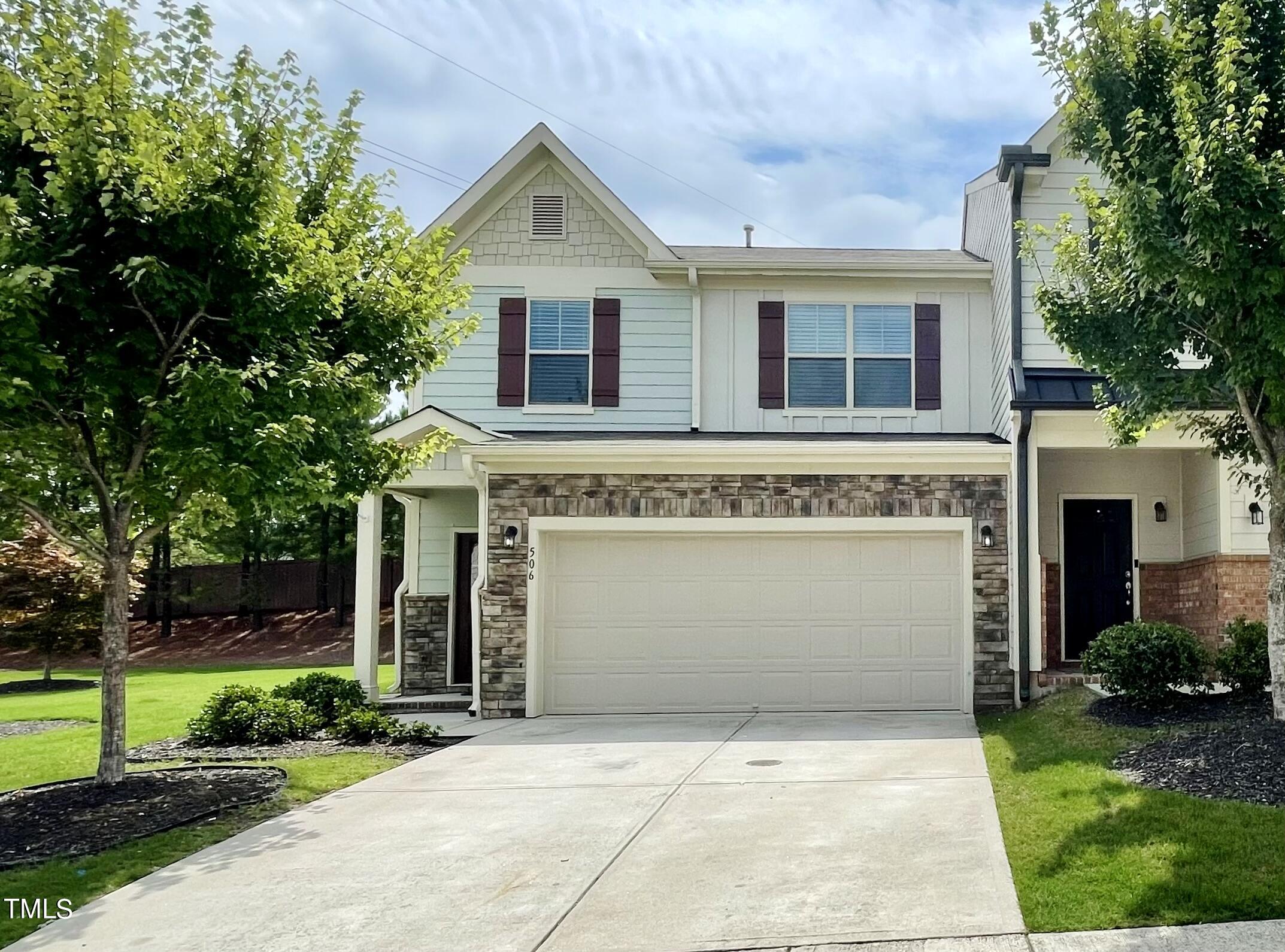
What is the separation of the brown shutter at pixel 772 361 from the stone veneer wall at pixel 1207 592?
4.96 m

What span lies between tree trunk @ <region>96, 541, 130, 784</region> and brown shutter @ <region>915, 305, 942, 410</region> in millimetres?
9739

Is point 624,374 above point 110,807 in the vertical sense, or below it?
above

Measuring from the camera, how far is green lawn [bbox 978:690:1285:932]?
15.5 feet

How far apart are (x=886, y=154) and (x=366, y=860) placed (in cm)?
1270

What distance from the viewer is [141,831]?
22.3 ft

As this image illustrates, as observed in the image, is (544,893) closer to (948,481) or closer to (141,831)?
(141,831)

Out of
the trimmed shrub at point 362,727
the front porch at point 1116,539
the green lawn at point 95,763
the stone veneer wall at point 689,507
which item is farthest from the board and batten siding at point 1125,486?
the green lawn at point 95,763

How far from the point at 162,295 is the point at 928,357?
32.2 ft

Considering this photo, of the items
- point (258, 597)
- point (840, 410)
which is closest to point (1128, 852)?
point (840, 410)

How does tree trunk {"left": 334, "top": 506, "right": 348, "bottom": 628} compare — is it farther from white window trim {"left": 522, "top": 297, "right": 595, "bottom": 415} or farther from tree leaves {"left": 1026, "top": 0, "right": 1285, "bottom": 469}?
tree leaves {"left": 1026, "top": 0, "right": 1285, "bottom": 469}

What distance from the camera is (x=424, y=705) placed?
42.7 feet

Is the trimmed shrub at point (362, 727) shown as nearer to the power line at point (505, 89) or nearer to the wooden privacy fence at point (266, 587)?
the power line at point (505, 89)

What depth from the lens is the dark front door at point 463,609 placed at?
14375mm

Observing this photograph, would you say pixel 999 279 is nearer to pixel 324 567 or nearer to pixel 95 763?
pixel 95 763
